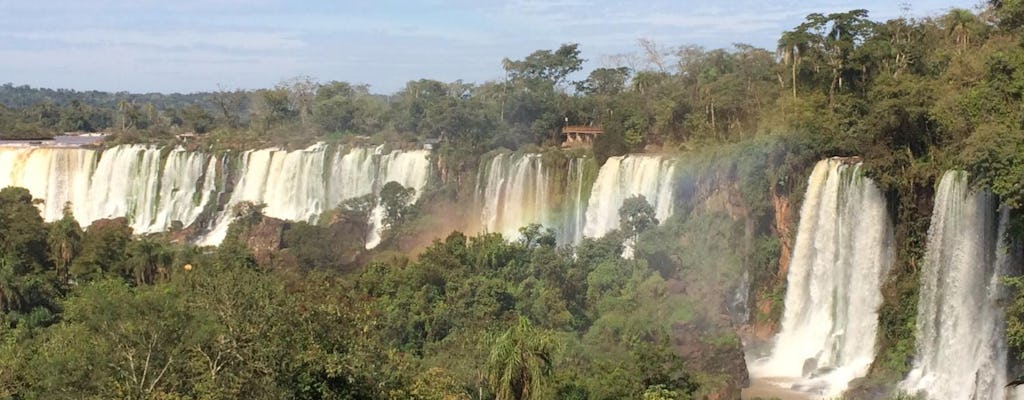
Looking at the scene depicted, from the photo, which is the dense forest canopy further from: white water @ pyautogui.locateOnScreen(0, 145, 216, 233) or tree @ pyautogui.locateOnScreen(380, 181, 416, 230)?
white water @ pyautogui.locateOnScreen(0, 145, 216, 233)

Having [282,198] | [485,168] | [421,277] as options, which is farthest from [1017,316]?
[282,198]

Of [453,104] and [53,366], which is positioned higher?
[453,104]

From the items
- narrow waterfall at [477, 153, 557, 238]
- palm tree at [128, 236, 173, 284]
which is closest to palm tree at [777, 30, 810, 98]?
narrow waterfall at [477, 153, 557, 238]

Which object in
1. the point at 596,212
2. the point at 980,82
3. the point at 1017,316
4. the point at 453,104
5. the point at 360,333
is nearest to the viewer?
the point at 360,333

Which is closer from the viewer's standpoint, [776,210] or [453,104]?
[776,210]

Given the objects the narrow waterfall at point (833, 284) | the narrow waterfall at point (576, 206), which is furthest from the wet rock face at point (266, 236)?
the narrow waterfall at point (833, 284)

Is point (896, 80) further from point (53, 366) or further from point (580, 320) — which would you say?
point (53, 366)

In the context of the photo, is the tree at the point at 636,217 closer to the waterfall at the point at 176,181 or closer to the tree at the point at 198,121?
the waterfall at the point at 176,181
